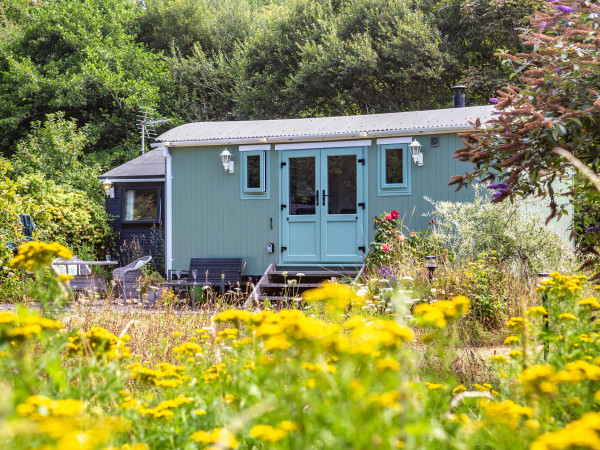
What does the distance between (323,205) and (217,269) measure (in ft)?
7.26

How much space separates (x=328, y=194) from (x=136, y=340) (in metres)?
6.07

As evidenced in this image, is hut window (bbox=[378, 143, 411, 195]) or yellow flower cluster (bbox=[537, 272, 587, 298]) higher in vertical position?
hut window (bbox=[378, 143, 411, 195])

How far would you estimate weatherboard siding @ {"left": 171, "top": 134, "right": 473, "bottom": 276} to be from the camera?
10500 mm

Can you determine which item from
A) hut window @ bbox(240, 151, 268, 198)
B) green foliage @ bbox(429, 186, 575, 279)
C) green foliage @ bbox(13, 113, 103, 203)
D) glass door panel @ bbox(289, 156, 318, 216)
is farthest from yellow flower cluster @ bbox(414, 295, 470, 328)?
green foliage @ bbox(13, 113, 103, 203)

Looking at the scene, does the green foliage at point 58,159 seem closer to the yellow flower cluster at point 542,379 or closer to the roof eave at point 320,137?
the roof eave at point 320,137

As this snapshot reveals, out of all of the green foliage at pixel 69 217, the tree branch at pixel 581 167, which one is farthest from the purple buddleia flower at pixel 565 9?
the green foliage at pixel 69 217

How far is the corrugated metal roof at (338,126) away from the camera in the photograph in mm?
10461

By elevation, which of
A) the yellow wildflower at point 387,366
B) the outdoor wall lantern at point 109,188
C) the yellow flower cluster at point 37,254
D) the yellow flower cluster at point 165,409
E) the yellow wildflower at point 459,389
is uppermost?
the outdoor wall lantern at point 109,188

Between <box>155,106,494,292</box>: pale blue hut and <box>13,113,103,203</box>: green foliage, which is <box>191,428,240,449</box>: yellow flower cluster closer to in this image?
<box>155,106,494,292</box>: pale blue hut

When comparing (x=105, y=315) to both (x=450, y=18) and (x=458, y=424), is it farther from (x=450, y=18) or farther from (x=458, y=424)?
(x=450, y=18)

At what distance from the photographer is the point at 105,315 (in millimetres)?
5934

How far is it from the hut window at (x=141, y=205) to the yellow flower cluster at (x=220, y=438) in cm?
1390

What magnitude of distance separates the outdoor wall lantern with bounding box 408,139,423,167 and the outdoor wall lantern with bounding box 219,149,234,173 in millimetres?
3190

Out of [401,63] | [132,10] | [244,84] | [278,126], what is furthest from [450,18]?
[132,10]
